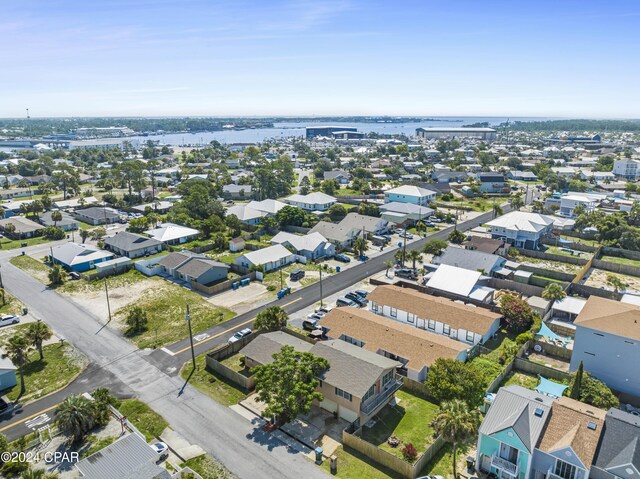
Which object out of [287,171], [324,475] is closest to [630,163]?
[287,171]

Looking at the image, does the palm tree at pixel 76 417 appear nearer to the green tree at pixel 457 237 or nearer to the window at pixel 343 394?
the window at pixel 343 394

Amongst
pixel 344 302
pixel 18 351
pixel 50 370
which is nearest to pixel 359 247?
pixel 344 302

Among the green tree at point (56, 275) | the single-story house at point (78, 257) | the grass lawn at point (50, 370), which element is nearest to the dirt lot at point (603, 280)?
the grass lawn at point (50, 370)

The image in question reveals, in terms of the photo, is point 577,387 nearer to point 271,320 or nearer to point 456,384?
point 456,384

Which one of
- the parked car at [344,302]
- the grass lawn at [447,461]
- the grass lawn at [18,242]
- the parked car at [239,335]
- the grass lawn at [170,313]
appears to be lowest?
the grass lawn at [447,461]

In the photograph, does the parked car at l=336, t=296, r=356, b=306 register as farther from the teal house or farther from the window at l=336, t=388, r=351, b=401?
the teal house

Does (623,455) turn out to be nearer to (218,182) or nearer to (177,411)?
(177,411)

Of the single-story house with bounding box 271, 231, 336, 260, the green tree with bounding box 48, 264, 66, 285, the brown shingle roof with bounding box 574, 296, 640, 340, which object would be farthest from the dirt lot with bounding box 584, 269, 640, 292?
the green tree with bounding box 48, 264, 66, 285
